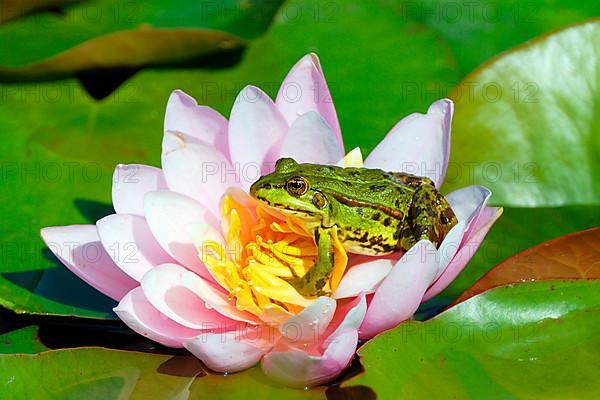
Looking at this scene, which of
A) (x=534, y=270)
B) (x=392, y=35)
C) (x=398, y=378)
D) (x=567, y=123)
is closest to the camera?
(x=398, y=378)

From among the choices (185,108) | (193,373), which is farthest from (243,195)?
(193,373)

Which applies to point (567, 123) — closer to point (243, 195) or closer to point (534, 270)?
Answer: point (534, 270)

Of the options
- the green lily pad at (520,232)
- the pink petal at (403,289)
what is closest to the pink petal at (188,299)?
the pink petal at (403,289)

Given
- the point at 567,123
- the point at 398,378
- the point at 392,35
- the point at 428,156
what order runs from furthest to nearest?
the point at 392,35, the point at 567,123, the point at 428,156, the point at 398,378

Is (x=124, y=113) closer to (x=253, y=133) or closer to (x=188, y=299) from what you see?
(x=253, y=133)

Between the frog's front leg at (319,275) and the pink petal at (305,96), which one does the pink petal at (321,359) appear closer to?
the frog's front leg at (319,275)

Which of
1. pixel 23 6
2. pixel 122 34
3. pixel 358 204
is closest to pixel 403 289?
pixel 358 204

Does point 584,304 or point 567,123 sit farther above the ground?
point 567,123
